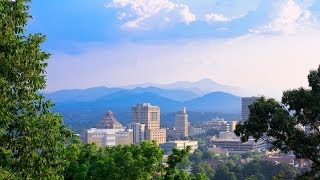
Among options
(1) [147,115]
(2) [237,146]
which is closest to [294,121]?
(2) [237,146]

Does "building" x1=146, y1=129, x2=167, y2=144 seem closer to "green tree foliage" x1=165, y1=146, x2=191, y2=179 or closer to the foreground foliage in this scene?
"green tree foliage" x1=165, y1=146, x2=191, y2=179

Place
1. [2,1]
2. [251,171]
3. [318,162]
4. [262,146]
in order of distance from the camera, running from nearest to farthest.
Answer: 1. [2,1]
2. [318,162]
3. [251,171]
4. [262,146]

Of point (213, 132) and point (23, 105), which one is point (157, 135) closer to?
point (213, 132)

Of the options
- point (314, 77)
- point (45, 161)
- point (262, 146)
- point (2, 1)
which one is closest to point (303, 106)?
point (314, 77)

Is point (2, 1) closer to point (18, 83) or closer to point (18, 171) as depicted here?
point (18, 83)

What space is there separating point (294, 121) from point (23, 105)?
15.1 ft

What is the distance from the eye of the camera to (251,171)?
45.7 m

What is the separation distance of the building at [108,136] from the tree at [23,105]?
80.2 meters

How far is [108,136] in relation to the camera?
88250 mm

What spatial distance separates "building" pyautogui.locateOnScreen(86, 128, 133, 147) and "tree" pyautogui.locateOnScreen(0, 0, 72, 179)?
8016 cm

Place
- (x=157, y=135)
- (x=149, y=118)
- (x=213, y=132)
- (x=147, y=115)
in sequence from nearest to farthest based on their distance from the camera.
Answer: (x=157, y=135)
(x=149, y=118)
(x=147, y=115)
(x=213, y=132)

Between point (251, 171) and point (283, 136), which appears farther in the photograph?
point (251, 171)

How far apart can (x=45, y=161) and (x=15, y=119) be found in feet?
1.80

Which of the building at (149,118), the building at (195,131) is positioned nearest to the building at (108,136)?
the building at (149,118)
